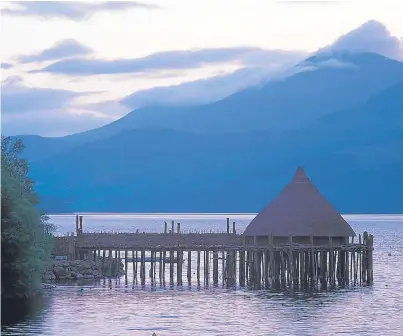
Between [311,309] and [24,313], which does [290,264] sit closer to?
[311,309]

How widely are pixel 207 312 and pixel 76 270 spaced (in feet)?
69.3

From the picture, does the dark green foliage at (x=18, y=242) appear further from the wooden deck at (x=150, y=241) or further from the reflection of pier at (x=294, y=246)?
the wooden deck at (x=150, y=241)

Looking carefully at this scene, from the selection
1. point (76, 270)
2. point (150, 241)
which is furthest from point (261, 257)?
point (76, 270)

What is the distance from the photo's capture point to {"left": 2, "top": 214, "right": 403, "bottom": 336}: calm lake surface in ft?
149

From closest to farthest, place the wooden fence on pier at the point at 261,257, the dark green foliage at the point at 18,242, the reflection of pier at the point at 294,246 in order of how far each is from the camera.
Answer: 1. the dark green foliage at the point at 18,242
2. the wooden fence on pier at the point at 261,257
3. the reflection of pier at the point at 294,246

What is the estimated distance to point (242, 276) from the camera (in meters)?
65.0

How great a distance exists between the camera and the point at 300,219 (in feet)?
210

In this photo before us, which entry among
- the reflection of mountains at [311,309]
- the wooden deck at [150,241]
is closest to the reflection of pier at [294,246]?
the wooden deck at [150,241]

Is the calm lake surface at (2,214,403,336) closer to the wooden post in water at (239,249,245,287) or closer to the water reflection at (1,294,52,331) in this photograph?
the water reflection at (1,294,52,331)

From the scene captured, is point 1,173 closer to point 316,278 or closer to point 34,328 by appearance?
point 34,328

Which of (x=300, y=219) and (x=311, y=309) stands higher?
(x=300, y=219)

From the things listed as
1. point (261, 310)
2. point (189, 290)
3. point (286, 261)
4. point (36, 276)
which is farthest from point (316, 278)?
point (36, 276)

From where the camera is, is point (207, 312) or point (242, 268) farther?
point (242, 268)

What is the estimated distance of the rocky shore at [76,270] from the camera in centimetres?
6925
